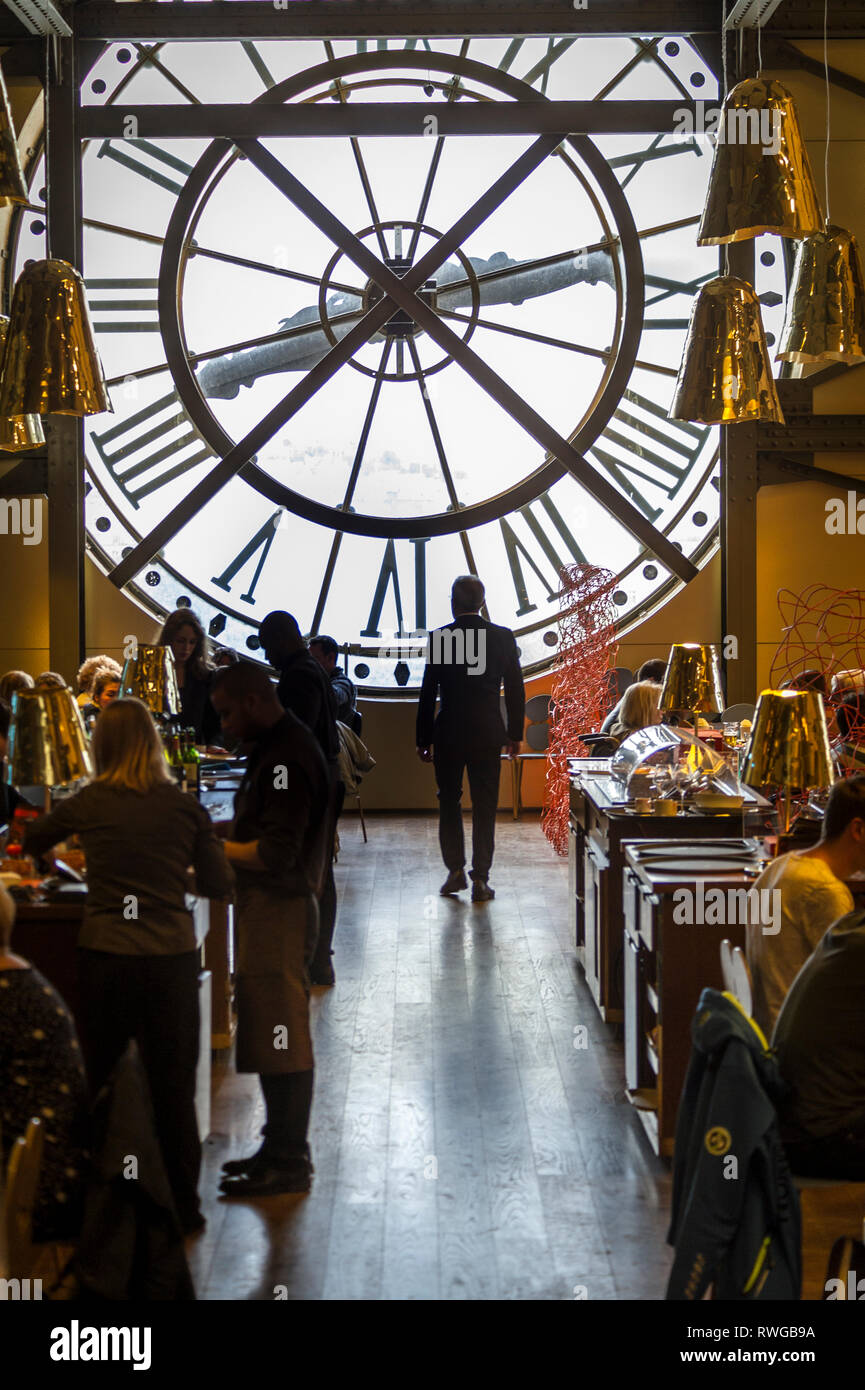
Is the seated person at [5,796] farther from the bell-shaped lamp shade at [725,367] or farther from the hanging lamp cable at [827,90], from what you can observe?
the hanging lamp cable at [827,90]

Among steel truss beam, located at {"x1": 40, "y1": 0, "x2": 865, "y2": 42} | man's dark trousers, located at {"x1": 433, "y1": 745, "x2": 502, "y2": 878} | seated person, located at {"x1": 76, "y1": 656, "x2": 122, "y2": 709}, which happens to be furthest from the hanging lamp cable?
seated person, located at {"x1": 76, "y1": 656, "x2": 122, "y2": 709}

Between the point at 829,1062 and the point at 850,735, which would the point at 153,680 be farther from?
the point at 829,1062

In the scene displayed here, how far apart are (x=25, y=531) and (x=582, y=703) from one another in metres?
3.60

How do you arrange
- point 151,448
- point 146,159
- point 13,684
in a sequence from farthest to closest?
point 151,448
point 146,159
point 13,684

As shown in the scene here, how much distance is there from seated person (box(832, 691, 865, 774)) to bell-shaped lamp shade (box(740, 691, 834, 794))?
3.95 feet

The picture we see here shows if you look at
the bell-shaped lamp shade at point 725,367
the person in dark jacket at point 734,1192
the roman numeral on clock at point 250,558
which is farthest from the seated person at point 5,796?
the roman numeral on clock at point 250,558

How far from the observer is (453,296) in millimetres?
9180

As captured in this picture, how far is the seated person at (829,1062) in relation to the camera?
302 centimetres

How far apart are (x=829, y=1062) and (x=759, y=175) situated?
2.50m

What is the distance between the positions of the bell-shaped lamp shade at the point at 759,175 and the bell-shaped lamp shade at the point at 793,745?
1.31 meters

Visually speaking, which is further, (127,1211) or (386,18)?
(386,18)

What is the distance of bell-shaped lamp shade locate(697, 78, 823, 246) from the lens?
13.8 ft

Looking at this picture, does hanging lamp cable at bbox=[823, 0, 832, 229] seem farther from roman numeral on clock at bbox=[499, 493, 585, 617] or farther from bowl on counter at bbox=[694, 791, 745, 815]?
bowl on counter at bbox=[694, 791, 745, 815]

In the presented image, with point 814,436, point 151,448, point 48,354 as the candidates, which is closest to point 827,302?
point 48,354
